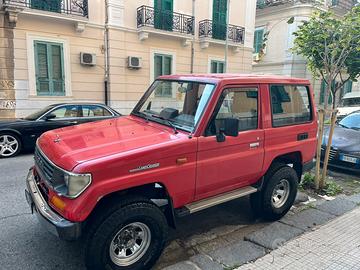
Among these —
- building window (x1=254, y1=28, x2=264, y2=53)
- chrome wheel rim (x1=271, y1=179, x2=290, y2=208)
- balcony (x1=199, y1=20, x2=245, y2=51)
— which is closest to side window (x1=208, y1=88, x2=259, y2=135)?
chrome wheel rim (x1=271, y1=179, x2=290, y2=208)

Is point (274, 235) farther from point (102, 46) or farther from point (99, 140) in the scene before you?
point (102, 46)

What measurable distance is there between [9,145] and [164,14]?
986cm

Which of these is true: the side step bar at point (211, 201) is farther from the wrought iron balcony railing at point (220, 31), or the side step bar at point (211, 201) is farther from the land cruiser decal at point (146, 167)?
the wrought iron balcony railing at point (220, 31)

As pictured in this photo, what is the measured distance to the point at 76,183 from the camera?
8.45ft

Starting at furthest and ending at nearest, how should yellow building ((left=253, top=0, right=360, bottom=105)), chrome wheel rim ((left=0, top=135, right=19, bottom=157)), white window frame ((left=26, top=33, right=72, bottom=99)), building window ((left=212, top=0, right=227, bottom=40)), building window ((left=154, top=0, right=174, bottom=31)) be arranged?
yellow building ((left=253, top=0, right=360, bottom=105)), building window ((left=212, top=0, right=227, bottom=40)), building window ((left=154, top=0, right=174, bottom=31)), white window frame ((left=26, top=33, right=72, bottom=99)), chrome wheel rim ((left=0, top=135, right=19, bottom=157))

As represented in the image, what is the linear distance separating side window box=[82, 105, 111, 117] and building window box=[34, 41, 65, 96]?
14.5 ft

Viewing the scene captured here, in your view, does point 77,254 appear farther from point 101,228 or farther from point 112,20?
point 112,20

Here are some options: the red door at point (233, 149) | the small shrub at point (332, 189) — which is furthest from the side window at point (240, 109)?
the small shrub at point (332, 189)

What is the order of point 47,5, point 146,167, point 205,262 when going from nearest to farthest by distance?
point 146,167
point 205,262
point 47,5

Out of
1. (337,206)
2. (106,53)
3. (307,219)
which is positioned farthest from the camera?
(106,53)

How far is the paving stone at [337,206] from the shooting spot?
4.68 m

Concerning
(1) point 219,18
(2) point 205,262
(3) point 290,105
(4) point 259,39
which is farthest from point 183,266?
(4) point 259,39

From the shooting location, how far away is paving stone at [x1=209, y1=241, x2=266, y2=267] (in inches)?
128

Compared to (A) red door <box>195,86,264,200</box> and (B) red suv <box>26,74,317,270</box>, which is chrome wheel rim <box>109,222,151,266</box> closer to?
(B) red suv <box>26,74,317,270</box>
